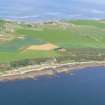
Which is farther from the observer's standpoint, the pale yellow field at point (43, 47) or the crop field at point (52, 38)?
the pale yellow field at point (43, 47)

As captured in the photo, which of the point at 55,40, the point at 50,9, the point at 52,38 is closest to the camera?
the point at 55,40

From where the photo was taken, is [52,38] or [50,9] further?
[50,9]

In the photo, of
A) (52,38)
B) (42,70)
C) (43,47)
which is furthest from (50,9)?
(42,70)

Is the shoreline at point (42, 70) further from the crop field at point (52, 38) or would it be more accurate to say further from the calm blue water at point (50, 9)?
the calm blue water at point (50, 9)

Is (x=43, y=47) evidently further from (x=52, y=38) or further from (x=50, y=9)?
(x=50, y=9)

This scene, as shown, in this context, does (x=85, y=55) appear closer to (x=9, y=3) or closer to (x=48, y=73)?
(x=48, y=73)

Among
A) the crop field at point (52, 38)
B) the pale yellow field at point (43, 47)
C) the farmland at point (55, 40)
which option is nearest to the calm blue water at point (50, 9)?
the crop field at point (52, 38)
